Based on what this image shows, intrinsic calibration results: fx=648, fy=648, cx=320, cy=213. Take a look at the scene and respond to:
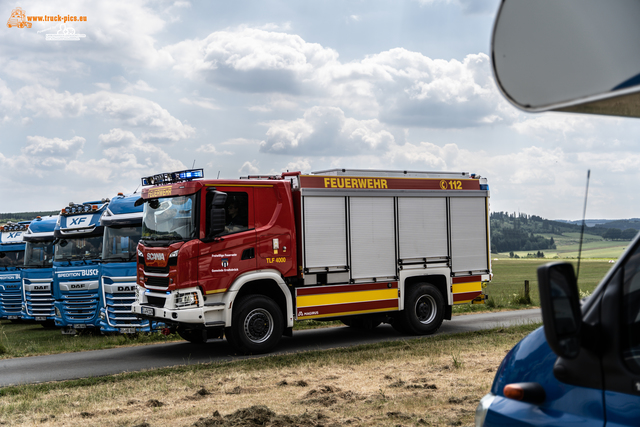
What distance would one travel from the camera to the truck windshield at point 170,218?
11109 millimetres

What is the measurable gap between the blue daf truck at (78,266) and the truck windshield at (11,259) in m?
6.41

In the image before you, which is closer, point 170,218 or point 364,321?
point 170,218

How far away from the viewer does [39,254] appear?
1897 cm

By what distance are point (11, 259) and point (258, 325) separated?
13917mm

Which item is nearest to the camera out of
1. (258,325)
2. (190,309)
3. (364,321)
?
(190,309)

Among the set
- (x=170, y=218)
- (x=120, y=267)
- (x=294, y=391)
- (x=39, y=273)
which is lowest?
(x=294, y=391)

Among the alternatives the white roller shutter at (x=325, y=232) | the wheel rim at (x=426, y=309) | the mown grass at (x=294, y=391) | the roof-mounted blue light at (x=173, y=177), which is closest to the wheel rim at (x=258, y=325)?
the mown grass at (x=294, y=391)

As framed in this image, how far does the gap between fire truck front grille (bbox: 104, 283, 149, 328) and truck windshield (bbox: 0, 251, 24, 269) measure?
8908 mm

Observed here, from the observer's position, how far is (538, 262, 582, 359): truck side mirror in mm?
2301

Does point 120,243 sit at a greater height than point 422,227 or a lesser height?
lesser

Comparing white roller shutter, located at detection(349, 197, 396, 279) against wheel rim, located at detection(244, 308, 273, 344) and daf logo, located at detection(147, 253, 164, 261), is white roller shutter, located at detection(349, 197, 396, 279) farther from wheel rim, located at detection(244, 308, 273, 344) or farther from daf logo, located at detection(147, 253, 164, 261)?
daf logo, located at detection(147, 253, 164, 261)

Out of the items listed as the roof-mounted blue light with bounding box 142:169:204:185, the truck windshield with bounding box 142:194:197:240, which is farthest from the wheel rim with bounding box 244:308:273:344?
the roof-mounted blue light with bounding box 142:169:204:185

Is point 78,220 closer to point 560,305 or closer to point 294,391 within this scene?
point 294,391

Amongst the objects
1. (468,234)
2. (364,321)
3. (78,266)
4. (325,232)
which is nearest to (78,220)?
(78,266)
